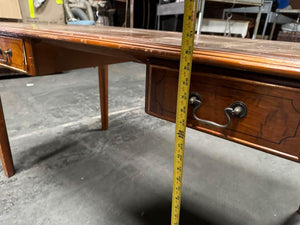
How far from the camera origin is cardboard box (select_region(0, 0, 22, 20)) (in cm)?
194

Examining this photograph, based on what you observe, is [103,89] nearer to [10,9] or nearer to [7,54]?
[7,54]

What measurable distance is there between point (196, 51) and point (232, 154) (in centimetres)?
118

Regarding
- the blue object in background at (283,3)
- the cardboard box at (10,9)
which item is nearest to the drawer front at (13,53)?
the cardboard box at (10,9)

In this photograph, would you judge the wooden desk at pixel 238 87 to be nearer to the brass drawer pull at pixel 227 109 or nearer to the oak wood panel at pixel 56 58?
the brass drawer pull at pixel 227 109

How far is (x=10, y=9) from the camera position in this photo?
1.97 meters

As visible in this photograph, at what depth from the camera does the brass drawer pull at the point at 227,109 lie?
15.3 inches

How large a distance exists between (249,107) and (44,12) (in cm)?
256

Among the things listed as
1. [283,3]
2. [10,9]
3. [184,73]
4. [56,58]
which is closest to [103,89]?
[56,58]

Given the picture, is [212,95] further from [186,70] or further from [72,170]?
[72,170]

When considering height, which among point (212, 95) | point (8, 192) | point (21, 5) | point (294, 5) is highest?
point (294, 5)

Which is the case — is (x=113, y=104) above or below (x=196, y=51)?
below

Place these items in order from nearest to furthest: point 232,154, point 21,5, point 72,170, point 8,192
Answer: point 8,192 < point 72,170 < point 232,154 < point 21,5

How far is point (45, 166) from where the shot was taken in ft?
3.87

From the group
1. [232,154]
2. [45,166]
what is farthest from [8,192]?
[232,154]
